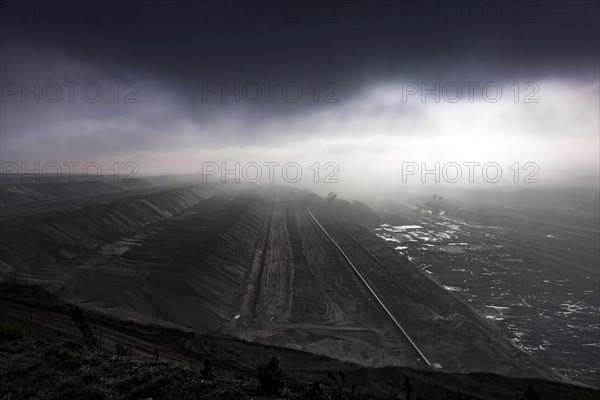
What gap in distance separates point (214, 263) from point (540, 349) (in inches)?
1048

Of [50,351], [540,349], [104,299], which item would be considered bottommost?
[540,349]

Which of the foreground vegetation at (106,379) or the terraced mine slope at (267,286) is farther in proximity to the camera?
the terraced mine slope at (267,286)

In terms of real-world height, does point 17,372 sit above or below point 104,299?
above

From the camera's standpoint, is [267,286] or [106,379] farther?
[267,286]

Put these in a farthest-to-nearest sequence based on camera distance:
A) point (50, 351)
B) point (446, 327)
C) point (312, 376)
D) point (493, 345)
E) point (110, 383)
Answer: point (446, 327), point (493, 345), point (312, 376), point (50, 351), point (110, 383)

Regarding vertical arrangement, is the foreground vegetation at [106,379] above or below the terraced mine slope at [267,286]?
above

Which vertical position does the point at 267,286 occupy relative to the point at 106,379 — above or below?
below

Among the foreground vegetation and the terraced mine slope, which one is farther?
the terraced mine slope

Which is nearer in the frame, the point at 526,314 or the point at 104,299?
the point at 104,299

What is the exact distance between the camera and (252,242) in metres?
44.2

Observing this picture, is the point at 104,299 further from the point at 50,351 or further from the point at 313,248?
the point at 313,248

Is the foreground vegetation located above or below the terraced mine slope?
above

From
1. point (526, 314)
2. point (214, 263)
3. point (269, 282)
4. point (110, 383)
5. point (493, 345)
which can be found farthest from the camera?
point (214, 263)

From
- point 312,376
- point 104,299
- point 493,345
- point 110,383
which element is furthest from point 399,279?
point 110,383
